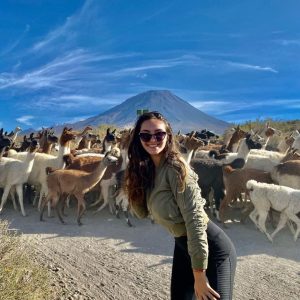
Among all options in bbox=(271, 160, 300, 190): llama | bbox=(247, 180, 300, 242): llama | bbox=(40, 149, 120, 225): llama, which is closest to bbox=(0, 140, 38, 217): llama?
bbox=(40, 149, 120, 225): llama

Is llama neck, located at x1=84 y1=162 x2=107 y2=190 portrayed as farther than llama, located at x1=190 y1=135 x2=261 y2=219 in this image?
No

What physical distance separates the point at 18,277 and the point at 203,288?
9.25ft

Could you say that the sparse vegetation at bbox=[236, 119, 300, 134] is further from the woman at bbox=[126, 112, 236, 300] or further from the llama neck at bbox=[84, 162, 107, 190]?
the woman at bbox=[126, 112, 236, 300]

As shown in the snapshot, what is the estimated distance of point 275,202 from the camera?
9062mm

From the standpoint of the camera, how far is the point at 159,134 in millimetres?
3287

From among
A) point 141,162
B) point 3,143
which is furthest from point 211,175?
point 141,162

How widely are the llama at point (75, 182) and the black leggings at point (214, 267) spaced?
Result: 6.89m

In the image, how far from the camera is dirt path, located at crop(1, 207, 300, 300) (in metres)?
6.29

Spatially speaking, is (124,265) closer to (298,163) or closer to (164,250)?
(164,250)

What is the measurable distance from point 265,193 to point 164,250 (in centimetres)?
254

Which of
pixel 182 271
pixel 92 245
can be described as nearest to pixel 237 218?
pixel 92 245

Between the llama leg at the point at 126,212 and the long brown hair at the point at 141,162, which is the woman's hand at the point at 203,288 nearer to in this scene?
the long brown hair at the point at 141,162

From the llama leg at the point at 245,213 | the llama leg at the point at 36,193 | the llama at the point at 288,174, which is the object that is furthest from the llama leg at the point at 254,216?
the llama leg at the point at 36,193

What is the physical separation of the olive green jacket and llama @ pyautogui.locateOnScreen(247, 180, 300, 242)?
6.30 metres
